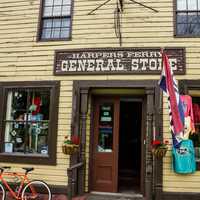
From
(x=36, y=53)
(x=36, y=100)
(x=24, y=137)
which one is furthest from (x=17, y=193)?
(x=36, y=53)

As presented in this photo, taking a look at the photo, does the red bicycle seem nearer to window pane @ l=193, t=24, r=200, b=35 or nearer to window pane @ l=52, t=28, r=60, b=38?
window pane @ l=52, t=28, r=60, b=38

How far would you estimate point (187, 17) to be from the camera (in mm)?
7504

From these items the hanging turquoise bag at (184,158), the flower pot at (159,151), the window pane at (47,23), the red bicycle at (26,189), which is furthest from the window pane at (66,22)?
the hanging turquoise bag at (184,158)

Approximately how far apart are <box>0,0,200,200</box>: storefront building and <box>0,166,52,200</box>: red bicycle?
29 cm

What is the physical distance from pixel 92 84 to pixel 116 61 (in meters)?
0.83

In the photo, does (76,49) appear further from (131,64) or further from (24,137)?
(24,137)

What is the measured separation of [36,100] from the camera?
26.1 feet

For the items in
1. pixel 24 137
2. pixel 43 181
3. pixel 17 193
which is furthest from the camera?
pixel 24 137

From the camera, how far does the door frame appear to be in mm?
6797

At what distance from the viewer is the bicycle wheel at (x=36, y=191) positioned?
6793 mm

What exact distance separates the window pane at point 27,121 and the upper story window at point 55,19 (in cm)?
159

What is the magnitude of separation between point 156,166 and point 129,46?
2992mm

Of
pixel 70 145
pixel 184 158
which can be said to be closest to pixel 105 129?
pixel 70 145

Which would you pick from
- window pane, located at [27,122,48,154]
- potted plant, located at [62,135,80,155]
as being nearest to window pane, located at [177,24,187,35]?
potted plant, located at [62,135,80,155]
